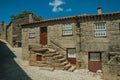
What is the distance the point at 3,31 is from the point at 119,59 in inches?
1140

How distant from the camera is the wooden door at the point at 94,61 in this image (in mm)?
15202

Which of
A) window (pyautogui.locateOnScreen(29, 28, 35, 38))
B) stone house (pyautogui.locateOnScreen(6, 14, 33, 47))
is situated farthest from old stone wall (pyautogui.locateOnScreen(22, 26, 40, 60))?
stone house (pyautogui.locateOnScreen(6, 14, 33, 47))

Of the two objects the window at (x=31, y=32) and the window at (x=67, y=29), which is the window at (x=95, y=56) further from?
the window at (x=31, y=32)

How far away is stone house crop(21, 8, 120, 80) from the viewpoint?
14789 millimetres

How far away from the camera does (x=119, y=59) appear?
1404 centimetres

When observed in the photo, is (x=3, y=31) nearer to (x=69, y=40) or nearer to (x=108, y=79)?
(x=69, y=40)

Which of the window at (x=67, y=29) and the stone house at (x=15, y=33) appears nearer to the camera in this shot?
the window at (x=67, y=29)

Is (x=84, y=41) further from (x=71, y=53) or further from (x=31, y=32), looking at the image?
(x=31, y=32)

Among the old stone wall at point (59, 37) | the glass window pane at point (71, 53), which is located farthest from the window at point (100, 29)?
the glass window pane at point (71, 53)

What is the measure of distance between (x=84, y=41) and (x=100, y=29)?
2.14 m

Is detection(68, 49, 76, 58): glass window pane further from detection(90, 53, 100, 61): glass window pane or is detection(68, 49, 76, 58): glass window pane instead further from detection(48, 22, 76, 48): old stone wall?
detection(90, 53, 100, 61): glass window pane

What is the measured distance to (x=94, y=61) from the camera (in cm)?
1545

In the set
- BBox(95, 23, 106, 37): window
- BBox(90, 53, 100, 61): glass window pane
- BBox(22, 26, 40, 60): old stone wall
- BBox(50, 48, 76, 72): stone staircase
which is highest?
BBox(95, 23, 106, 37): window

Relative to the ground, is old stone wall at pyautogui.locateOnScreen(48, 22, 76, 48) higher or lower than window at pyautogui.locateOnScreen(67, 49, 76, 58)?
higher
